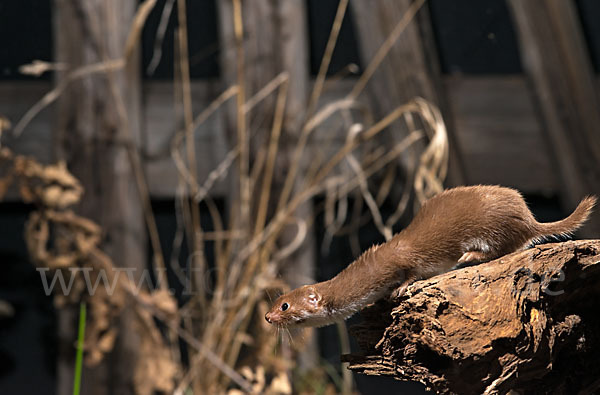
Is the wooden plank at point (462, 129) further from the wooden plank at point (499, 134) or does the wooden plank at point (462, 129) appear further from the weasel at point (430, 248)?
the weasel at point (430, 248)

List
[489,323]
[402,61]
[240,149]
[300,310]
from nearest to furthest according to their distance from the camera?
[489,323] < [300,310] < [240,149] < [402,61]

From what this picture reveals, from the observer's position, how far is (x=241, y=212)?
165cm

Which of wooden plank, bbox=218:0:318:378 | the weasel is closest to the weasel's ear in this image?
the weasel

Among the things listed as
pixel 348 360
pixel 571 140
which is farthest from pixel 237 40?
pixel 348 360

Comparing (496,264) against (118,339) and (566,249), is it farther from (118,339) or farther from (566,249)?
(118,339)

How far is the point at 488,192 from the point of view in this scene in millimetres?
800

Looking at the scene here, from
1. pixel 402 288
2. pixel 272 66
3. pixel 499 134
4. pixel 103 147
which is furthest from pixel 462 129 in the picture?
pixel 402 288

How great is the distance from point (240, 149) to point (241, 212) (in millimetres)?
170

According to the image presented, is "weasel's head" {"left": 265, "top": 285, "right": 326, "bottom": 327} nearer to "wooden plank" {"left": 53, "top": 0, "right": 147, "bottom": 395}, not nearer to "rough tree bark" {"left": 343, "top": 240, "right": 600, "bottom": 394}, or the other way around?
"rough tree bark" {"left": 343, "top": 240, "right": 600, "bottom": 394}

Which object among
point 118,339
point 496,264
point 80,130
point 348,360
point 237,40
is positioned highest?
point 237,40

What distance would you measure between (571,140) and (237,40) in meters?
0.88

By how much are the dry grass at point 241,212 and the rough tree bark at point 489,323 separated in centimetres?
71

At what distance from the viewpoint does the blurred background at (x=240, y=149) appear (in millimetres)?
1604

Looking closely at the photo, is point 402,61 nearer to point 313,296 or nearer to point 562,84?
point 562,84
